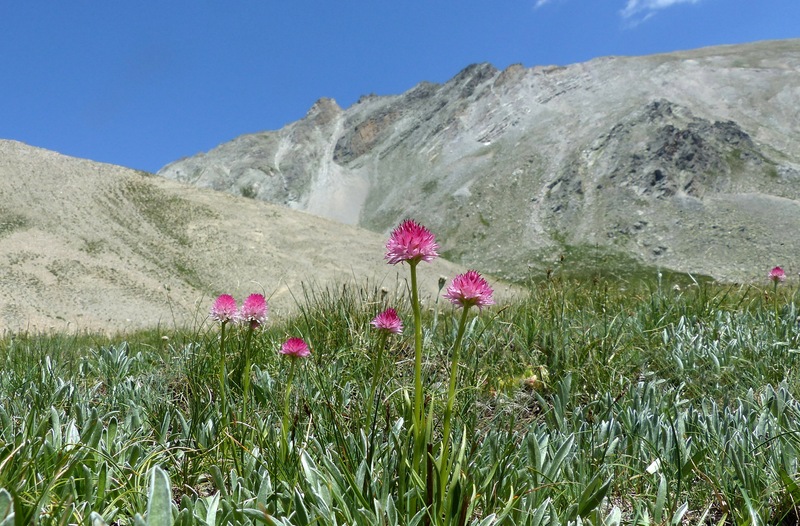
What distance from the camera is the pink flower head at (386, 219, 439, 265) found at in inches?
77.7

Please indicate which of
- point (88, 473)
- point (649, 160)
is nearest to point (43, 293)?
point (88, 473)

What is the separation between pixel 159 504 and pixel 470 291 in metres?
1.23

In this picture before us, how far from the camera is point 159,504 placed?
1.90 meters

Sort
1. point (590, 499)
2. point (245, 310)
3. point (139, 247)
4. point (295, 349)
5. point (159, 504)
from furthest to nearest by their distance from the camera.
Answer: point (139, 247) → point (245, 310) → point (295, 349) → point (590, 499) → point (159, 504)

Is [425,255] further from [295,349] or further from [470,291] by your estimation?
[295,349]

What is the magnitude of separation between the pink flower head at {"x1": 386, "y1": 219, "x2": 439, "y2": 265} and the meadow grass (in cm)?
64

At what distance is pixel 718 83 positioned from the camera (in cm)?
10819

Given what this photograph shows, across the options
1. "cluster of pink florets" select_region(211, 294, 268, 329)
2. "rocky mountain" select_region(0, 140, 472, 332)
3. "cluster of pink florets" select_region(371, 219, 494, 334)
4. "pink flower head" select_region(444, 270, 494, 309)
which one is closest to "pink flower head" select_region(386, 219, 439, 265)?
"cluster of pink florets" select_region(371, 219, 494, 334)

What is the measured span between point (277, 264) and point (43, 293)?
1250 centimetres

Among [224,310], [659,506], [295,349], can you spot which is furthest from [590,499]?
[224,310]

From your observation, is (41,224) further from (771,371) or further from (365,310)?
(771,371)

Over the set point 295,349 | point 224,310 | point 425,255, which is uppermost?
point 425,255

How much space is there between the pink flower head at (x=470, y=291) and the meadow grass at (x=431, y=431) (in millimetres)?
502

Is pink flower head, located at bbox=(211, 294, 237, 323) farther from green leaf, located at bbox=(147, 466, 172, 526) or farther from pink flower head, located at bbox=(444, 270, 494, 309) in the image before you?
pink flower head, located at bbox=(444, 270, 494, 309)
